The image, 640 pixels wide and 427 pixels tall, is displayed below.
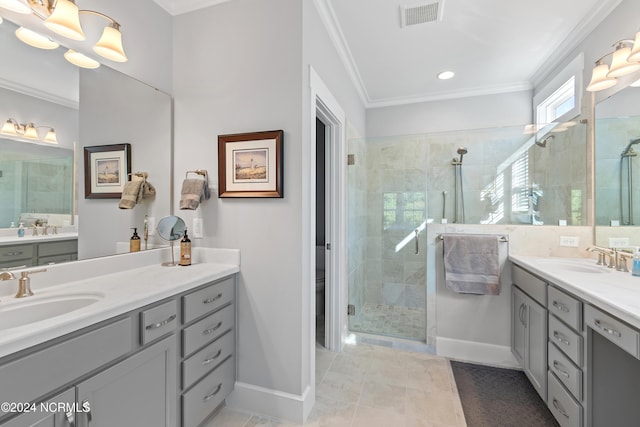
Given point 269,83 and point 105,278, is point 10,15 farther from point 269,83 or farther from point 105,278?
point 105,278

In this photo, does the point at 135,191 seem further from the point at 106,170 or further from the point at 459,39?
the point at 459,39

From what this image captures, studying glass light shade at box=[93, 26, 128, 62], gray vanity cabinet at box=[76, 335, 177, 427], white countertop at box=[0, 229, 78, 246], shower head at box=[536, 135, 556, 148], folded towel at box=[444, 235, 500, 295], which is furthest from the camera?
shower head at box=[536, 135, 556, 148]

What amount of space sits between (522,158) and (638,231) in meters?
1.07

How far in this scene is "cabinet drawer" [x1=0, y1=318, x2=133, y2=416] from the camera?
783 mm

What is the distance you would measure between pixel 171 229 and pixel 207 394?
0.97 m

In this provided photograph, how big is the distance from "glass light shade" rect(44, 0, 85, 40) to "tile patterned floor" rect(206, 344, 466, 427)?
7.13 ft

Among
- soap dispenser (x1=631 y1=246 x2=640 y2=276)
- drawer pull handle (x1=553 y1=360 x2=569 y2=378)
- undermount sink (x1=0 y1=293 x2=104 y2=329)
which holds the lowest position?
drawer pull handle (x1=553 y1=360 x2=569 y2=378)

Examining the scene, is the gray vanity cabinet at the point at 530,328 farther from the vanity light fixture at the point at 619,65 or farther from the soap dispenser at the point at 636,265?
the vanity light fixture at the point at 619,65

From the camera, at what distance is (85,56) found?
149cm

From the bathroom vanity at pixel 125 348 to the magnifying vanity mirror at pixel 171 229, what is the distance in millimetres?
187

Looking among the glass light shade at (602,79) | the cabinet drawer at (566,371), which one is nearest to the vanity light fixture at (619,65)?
the glass light shade at (602,79)

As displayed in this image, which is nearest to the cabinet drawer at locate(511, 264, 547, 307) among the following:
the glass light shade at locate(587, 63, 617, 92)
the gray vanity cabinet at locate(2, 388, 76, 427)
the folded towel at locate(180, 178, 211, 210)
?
the glass light shade at locate(587, 63, 617, 92)

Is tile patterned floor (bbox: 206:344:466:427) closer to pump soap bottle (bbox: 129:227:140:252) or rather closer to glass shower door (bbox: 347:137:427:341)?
glass shower door (bbox: 347:137:427:341)

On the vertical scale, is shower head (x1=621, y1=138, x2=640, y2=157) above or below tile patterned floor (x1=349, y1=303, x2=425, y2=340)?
above
